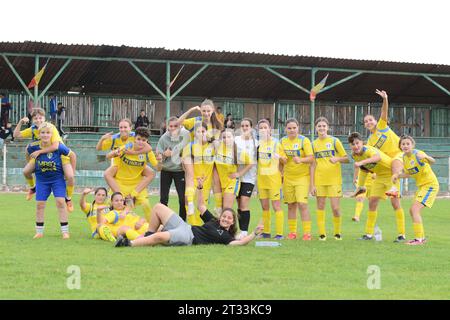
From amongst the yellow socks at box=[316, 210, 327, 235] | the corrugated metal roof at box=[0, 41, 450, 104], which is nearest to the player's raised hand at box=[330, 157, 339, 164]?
the yellow socks at box=[316, 210, 327, 235]

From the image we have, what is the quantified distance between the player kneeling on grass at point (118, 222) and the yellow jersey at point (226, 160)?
166 cm

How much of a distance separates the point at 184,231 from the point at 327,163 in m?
3.22

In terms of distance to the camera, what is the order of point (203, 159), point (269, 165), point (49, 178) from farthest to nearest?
point (269, 165)
point (203, 159)
point (49, 178)

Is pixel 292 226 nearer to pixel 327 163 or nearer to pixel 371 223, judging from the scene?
pixel 327 163

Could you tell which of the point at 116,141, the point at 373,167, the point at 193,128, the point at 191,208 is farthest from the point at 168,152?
the point at 373,167

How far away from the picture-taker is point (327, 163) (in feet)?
45.6

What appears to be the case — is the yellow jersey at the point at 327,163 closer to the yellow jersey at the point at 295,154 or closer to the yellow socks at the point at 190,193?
the yellow jersey at the point at 295,154

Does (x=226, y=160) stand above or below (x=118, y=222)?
above

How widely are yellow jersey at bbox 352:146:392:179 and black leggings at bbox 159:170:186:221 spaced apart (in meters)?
3.07

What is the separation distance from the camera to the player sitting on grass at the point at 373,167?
13.4 m

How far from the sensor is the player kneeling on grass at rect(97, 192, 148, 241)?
12.7m

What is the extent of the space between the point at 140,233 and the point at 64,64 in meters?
21.6

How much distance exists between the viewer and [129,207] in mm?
13789

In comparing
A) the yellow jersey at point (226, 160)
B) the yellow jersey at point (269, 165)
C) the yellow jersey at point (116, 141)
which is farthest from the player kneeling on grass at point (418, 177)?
the yellow jersey at point (116, 141)
